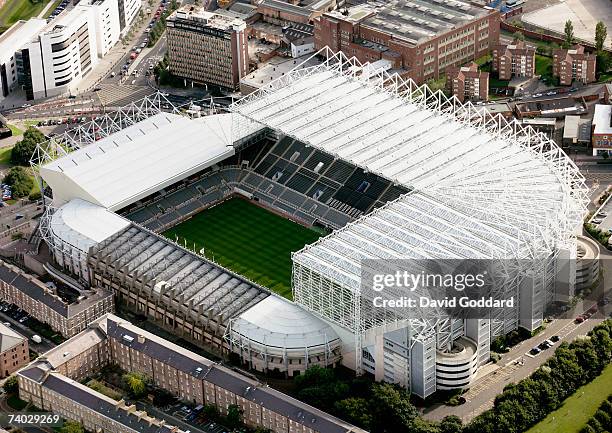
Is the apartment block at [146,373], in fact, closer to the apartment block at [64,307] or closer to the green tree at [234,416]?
the green tree at [234,416]

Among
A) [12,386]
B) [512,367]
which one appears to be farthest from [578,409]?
[12,386]

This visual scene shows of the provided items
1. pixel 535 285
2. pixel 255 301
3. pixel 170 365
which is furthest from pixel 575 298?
pixel 170 365

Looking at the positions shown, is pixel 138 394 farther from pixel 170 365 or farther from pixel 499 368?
pixel 499 368

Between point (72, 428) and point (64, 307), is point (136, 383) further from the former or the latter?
point (64, 307)

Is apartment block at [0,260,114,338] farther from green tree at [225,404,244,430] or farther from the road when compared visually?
the road

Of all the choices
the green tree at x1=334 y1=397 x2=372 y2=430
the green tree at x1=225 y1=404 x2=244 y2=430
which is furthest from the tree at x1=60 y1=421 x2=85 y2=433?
the green tree at x1=334 y1=397 x2=372 y2=430
